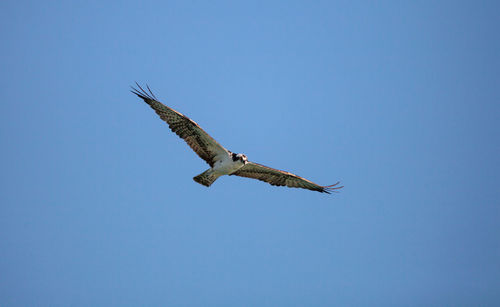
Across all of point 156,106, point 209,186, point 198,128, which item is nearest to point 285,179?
point 209,186

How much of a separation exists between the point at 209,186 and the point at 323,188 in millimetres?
4232

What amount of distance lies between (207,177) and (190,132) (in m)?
1.65

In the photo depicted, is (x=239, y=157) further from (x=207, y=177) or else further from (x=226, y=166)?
(x=207, y=177)

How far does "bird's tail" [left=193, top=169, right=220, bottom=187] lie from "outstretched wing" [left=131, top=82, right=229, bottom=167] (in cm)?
28

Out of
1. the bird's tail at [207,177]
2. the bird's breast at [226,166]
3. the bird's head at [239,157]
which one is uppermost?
the bird's head at [239,157]

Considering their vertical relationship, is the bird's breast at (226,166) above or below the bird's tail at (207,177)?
above

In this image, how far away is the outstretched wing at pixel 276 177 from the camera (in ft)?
56.0

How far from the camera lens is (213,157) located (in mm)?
16328

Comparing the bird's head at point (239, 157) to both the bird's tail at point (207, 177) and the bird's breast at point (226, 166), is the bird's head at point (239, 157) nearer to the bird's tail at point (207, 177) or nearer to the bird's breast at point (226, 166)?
the bird's breast at point (226, 166)

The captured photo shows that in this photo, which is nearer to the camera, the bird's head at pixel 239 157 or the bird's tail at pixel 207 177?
the bird's head at pixel 239 157

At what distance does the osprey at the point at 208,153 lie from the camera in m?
15.5

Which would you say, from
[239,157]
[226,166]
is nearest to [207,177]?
[226,166]

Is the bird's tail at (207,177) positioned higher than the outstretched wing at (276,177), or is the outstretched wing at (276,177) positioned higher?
the outstretched wing at (276,177)

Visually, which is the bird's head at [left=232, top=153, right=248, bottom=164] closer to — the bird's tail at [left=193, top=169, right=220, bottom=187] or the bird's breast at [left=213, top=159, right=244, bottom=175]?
the bird's breast at [left=213, top=159, right=244, bottom=175]
